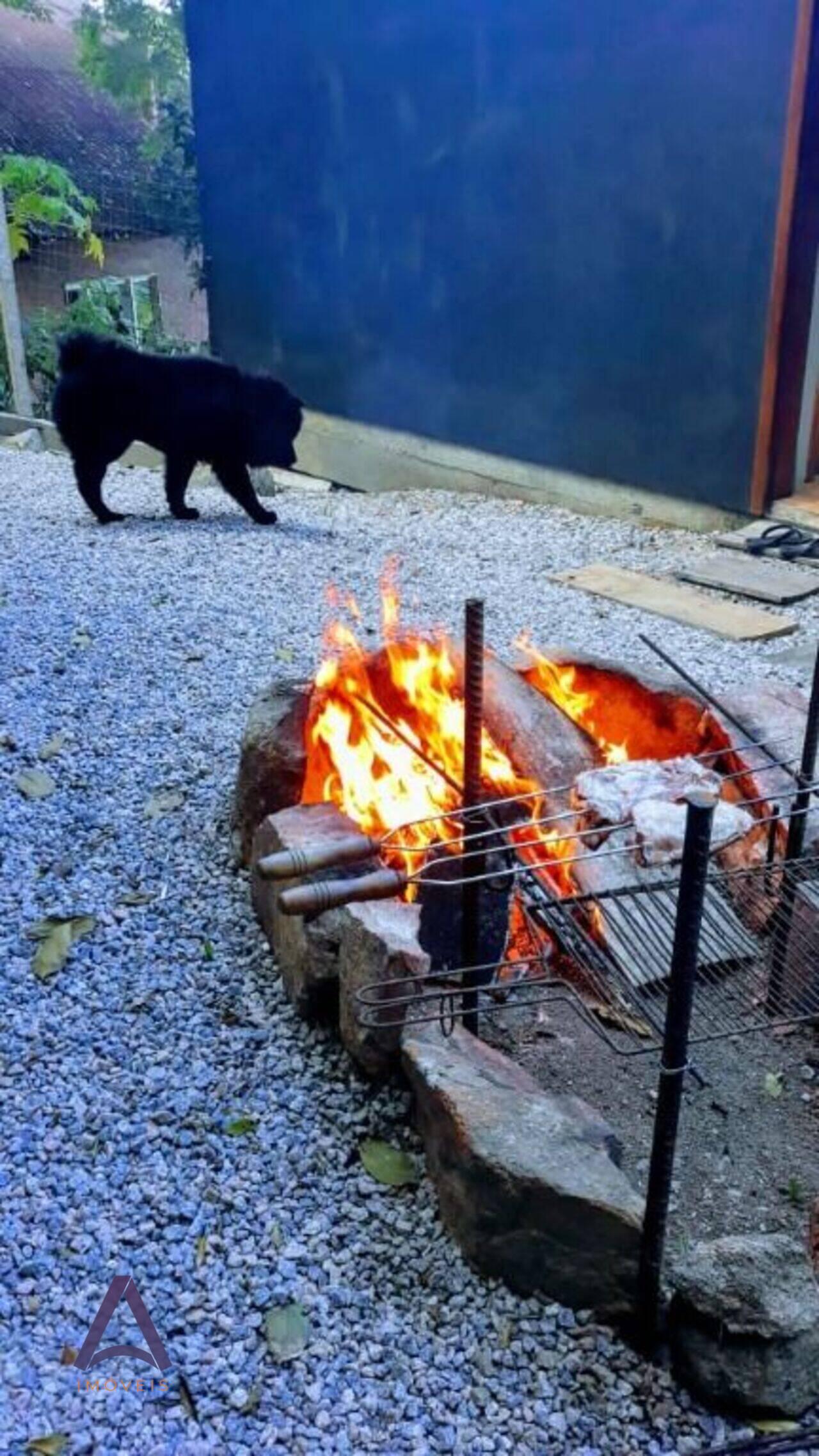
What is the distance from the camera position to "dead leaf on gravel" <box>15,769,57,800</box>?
356cm

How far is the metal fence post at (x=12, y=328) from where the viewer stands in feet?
32.9

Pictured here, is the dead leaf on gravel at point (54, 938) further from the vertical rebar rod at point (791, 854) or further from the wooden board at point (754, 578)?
the wooden board at point (754, 578)

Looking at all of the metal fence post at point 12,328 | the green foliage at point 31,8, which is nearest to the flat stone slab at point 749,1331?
the metal fence post at point 12,328

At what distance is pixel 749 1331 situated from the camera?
173 cm

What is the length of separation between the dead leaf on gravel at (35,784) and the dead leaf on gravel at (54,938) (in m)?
0.68

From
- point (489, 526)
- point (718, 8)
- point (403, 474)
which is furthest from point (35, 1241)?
point (403, 474)

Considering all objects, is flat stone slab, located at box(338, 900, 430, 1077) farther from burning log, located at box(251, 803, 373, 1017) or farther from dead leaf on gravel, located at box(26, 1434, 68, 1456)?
dead leaf on gravel, located at box(26, 1434, 68, 1456)

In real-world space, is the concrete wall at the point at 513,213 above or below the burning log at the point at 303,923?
above

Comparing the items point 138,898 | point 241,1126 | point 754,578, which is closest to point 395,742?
point 138,898

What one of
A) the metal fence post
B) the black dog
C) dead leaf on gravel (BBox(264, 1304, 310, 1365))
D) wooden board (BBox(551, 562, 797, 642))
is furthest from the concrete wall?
dead leaf on gravel (BBox(264, 1304, 310, 1365))

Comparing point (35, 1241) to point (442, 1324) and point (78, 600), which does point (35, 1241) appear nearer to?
point (442, 1324)

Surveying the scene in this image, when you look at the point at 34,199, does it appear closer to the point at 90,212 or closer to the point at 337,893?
the point at 90,212

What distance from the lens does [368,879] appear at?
5.94 ft

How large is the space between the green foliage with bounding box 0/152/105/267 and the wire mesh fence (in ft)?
0.04
